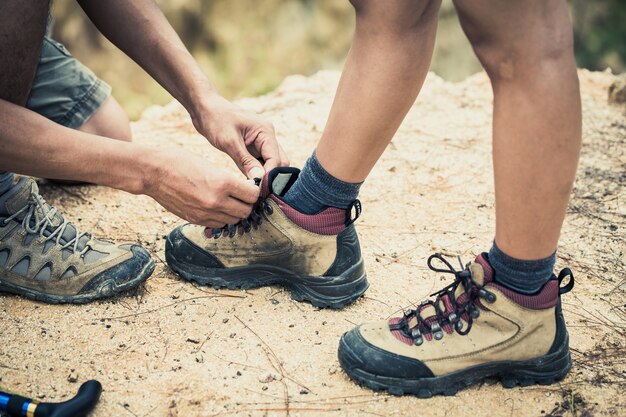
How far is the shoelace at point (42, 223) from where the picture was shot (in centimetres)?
206

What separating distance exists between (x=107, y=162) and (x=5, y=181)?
0.52 meters

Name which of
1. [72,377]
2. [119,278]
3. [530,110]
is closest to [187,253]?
[119,278]

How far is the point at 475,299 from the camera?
1647mm

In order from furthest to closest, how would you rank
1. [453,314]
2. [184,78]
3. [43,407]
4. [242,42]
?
1. [242,42]
2. [184,78]
3. [453,314]
4. [43,407]

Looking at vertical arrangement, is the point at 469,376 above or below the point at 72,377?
above

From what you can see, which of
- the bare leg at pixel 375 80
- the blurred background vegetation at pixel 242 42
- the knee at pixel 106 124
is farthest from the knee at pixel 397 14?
the blurred background vegetation at pixel 242 42

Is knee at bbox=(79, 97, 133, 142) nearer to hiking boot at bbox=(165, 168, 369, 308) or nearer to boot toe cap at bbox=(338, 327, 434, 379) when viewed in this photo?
hiking boot at bbox=(165, 168, 369, 308)

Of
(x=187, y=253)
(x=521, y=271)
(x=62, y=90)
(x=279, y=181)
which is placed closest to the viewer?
(x=521, y=271)

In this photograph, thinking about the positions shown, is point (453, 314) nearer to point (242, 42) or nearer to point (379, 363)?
point (379, 363)

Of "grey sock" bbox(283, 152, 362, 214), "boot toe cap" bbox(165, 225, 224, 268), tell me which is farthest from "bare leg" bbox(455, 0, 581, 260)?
"boot toe cap" bbox(165, 225, 224, 268)

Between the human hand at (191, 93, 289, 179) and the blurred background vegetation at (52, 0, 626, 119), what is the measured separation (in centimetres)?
349

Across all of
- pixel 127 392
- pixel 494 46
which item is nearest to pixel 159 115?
pixel 127 392

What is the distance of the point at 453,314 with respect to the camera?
1668 millimetres

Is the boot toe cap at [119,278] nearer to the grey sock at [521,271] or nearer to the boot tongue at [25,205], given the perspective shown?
the boot tongue at [25,205]
